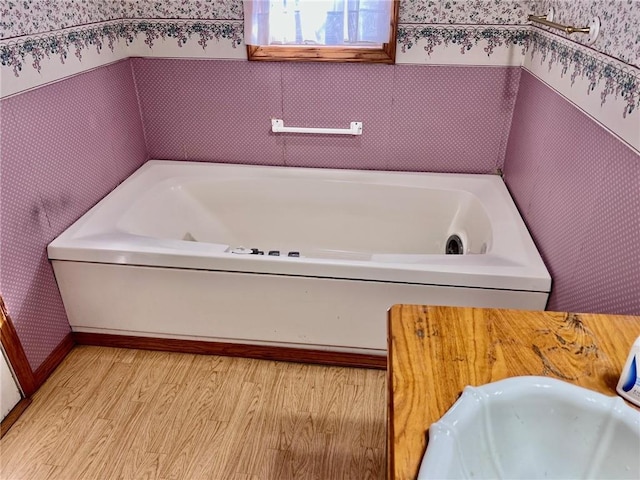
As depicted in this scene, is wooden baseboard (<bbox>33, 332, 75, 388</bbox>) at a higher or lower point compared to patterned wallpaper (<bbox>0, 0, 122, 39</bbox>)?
lower

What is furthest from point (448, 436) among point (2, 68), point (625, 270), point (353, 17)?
point (353, 17)

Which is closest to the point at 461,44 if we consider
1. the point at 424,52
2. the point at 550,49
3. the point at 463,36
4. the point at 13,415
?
the point at 463,36

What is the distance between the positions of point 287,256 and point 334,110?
2.85 ft

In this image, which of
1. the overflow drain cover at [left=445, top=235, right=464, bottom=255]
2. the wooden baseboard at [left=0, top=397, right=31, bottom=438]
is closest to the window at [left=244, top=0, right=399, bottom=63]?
the overflow drain cover at [left=445, top=235, right=464, bottom=255]

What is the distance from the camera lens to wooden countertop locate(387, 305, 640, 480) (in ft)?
2.50

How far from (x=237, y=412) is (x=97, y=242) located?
0.77 m

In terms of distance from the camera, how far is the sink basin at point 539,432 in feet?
2.30

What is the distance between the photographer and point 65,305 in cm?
183

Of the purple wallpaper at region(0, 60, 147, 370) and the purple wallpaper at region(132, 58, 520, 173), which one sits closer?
the purple wallpaper at region(0, 60, 147, 370)

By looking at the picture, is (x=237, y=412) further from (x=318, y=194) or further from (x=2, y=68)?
(x=2, y=68)

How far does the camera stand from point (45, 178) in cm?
170

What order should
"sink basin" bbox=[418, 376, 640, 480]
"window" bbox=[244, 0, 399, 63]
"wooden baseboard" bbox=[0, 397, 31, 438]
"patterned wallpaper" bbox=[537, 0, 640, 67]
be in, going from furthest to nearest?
"window" bbox=[244, 0, 399, 63]
"wooden baseboard" bbox=[0, 397, 31, 438]
"patterned wallpaper" bbox=[537, 0, 640, 67]
"sink basin" bbox=[418, 376, 640, 480]

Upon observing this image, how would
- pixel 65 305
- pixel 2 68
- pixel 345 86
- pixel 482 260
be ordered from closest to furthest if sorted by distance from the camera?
pixel 2 68, pixel 482 260, pixel 65 305, pixel 345 86

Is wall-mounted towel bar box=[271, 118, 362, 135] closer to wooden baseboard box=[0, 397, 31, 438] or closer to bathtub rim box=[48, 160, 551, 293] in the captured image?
bathtub rim box=[48, 160, 551, 293]
